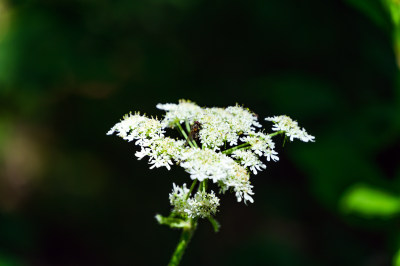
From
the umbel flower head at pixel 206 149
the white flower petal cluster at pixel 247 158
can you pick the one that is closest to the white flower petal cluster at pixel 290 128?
the umbel flower head at pixel 206 149

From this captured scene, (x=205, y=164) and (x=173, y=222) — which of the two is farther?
(x=173, y=222)

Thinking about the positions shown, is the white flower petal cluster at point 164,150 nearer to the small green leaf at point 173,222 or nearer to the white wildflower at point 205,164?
the white wildflower at point 205,164
